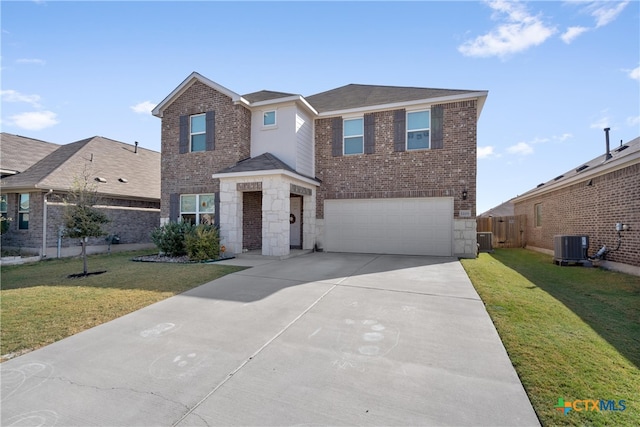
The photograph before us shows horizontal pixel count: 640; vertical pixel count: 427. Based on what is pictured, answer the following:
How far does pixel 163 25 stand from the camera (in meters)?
9.02

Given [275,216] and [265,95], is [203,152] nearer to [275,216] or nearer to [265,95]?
[265,95]

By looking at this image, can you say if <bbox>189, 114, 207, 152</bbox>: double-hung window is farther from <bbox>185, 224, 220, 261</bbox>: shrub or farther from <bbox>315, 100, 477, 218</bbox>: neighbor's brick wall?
<bbox>315, 100, 477, 218</bbox>: neighbor's brick wall

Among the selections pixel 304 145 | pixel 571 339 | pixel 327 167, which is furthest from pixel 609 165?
pixel 304 145

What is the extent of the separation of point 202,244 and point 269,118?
19.5ft

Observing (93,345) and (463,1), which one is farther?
(463,1)

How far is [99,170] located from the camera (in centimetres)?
1427

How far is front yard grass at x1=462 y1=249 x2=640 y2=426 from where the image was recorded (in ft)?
8.34

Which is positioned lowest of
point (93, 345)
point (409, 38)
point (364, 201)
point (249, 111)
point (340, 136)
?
point (93, 345)

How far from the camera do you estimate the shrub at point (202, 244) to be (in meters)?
9.82

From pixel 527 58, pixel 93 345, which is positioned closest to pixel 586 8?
pixel 527 58

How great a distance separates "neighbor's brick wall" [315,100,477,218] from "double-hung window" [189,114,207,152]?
16.0ft

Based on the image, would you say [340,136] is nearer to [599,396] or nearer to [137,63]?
[137,63]

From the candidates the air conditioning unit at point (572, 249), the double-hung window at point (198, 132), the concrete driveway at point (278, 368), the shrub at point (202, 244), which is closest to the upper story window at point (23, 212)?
the double-hung window at point (198, 132)

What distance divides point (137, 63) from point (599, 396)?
12122 mm
